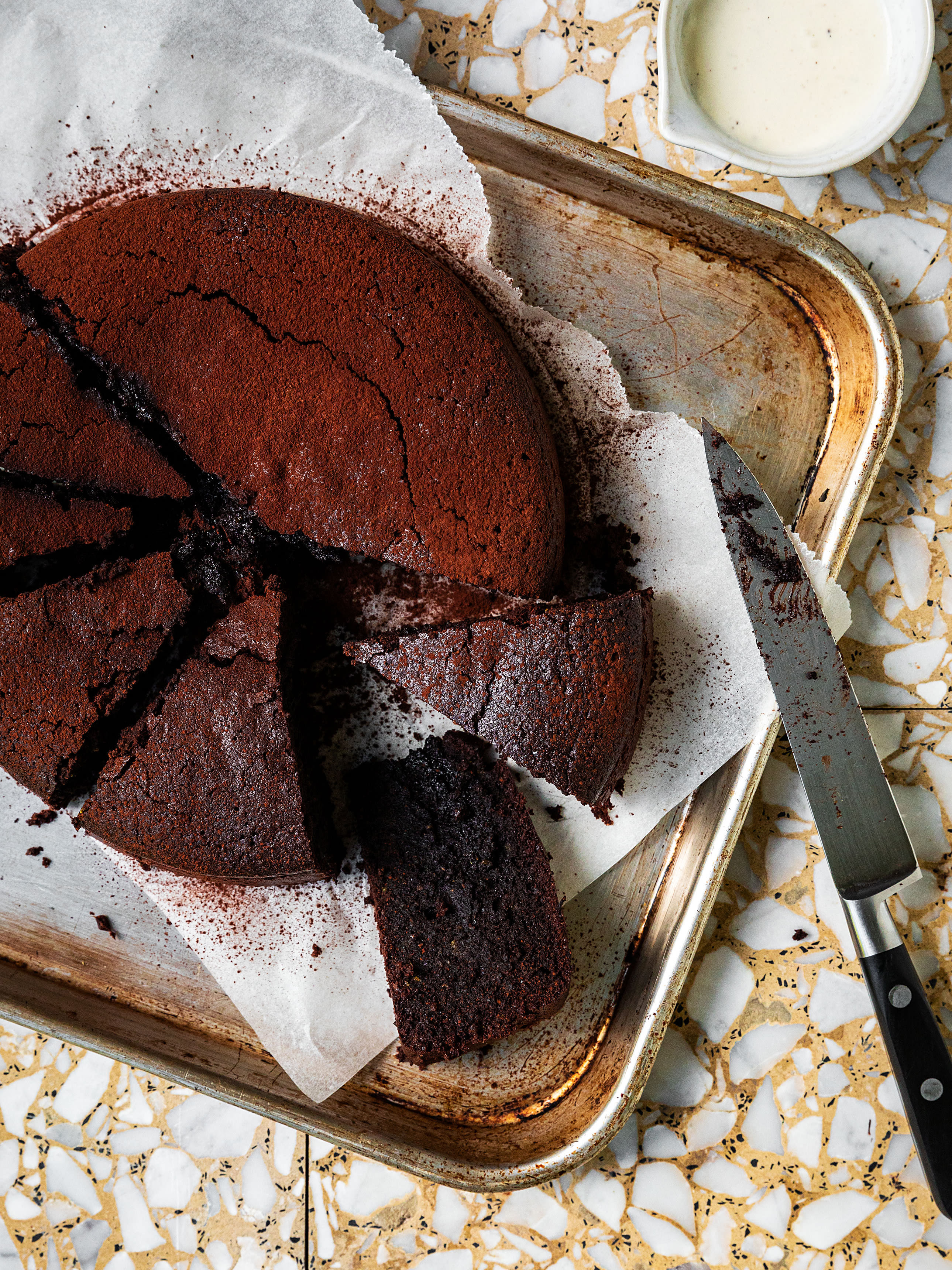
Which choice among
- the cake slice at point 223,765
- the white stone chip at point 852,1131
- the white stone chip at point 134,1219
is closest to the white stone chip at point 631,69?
the cake slice at point 223,765

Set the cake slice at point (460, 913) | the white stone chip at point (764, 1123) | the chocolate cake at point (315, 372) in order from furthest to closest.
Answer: the white stone chip at point (764, 1123), the cake slice at point (460, 913), the chocolate cake at point (315, 372)

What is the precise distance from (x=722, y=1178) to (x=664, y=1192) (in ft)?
0.60

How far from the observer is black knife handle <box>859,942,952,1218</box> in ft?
7.35

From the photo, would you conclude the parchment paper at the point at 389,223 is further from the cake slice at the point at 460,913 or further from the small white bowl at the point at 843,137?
the small white bowl at the point at 843,137

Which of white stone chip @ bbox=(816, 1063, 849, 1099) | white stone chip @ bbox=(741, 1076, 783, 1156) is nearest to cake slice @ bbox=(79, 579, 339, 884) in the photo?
white stone chip @ bbox=(741, 1076, 783, 1156)

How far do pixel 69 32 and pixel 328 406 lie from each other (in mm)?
1254

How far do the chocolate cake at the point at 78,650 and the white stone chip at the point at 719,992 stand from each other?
1.82 m

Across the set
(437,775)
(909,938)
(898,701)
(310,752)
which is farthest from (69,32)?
(909,938)

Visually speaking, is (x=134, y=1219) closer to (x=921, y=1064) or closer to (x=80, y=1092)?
(x=80, y=1092)

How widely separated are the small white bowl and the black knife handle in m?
2.11

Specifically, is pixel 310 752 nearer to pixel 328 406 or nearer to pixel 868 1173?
pixel 328 406

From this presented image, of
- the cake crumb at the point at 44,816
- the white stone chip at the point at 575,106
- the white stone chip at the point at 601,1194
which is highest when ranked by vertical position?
the white stone chip at the point at 575,106

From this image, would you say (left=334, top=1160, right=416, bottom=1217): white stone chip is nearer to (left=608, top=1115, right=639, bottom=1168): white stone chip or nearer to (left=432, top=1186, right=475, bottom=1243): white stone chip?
(left=432, top=1186, right=475, bottom=1243): white stone chip

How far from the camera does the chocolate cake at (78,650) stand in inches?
80.0
